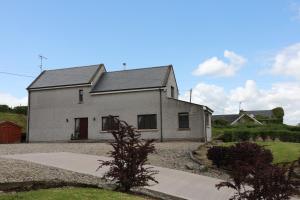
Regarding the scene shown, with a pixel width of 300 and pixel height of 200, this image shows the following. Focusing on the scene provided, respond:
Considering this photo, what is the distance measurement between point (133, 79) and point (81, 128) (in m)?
6.91

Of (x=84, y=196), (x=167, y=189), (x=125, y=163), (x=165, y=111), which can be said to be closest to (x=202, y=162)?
(x=167, y=189)

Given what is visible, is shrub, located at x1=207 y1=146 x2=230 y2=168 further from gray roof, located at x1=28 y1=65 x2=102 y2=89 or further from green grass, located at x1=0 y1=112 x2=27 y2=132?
green grass, located at x1=0 y1=112 x2=27 y2=132

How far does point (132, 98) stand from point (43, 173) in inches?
936

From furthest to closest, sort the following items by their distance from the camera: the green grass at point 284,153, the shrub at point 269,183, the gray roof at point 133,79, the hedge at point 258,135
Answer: the gray roof at point 133,79, the hedge at point 258,135, the green grass at point 284,153, the shrub at point 269,183

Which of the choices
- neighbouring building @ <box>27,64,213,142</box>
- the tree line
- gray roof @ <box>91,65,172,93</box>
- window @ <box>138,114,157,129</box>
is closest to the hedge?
neighbouring building @ <box>27,64,213,142</box>

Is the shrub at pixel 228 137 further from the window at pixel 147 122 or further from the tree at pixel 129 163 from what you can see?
the tree at pixel 129 163

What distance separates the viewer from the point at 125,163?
469 inches

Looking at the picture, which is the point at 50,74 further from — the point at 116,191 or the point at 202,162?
the point at 116,191

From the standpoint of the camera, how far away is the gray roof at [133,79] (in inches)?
1534

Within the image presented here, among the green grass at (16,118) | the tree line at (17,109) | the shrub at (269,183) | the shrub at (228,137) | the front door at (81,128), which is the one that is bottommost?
the shrub at (269,183)

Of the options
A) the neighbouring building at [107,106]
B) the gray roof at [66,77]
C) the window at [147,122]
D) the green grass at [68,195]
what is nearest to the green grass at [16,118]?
the gray roof at [66,77]

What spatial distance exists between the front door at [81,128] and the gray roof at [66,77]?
370 centimetres

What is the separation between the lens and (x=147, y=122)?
38.0 m

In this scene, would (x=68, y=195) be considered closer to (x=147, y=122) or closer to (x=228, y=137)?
(x=228, y=137)
